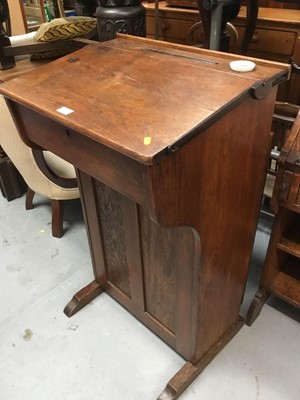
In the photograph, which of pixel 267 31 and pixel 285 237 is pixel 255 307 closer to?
pixel 285 237

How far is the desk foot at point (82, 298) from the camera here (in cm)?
162

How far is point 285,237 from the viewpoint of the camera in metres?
1.37

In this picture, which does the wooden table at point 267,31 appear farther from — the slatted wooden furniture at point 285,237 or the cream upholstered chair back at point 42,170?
the cream upholstered chair back at point 42,170

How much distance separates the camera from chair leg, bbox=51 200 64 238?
1.98m

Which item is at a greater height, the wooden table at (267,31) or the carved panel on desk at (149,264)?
the wooden table at (267,31)

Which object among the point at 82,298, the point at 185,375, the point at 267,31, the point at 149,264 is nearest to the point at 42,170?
Answer: the point at 82,298

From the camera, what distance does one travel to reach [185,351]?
4.42 feet

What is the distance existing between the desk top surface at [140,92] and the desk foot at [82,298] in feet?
3.09

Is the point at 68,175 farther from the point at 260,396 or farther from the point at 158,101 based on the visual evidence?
the point at 260,396

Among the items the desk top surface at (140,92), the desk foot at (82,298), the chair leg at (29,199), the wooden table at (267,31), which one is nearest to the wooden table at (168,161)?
the desk top surface at (140,92)

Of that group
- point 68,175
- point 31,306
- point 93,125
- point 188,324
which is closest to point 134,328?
point 188,324

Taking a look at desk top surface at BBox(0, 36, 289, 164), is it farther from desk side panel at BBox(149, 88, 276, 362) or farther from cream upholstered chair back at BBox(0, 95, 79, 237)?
cream upholstered chair back at BBox(0, 95, 79, 237)

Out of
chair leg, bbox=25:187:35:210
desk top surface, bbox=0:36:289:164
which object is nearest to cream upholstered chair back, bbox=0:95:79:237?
chair leg, bbox=25:187:35:210

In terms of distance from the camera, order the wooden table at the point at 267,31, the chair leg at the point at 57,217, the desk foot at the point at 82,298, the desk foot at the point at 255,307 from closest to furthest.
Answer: the desk foot at the point at 255,307 < the desk foot at the point at 82,298 < the chair leg at the point at 57,217 < the wooden table at the point at 267,31
